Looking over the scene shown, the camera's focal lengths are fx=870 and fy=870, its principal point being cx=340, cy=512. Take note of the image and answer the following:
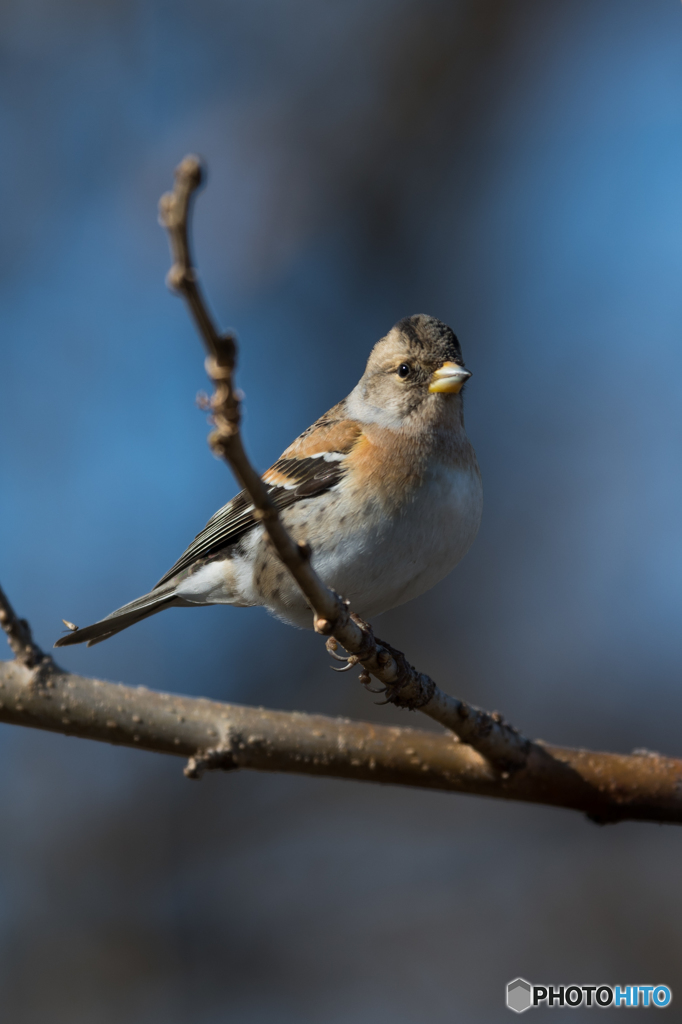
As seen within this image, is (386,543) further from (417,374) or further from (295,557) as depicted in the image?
(295,557)

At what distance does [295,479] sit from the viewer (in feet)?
13.7

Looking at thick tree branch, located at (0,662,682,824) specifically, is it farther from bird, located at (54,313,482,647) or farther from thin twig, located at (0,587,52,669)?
bird, located at (54,313,482,647)

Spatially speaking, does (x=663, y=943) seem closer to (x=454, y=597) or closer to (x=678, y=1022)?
(x=678, y=1022)

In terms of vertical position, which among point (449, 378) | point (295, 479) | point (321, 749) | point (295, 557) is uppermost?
point (449, 378)

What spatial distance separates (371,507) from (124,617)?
1342 mm

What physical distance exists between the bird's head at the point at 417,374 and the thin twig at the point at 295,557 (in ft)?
4.36

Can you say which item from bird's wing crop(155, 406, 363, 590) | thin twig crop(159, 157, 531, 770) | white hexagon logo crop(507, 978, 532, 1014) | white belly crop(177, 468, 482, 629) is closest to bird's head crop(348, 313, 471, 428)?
bird's wing crop(155, 406, 363, 590)

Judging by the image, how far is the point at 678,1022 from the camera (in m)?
5.57

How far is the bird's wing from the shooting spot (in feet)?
13.3

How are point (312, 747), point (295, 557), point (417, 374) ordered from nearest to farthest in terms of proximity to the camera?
point (295, 557), point (312, 747), point (417, 374)

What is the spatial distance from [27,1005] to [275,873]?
6.40 ft

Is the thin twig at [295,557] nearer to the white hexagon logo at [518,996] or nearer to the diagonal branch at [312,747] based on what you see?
the diagonal branch at [312,747]
